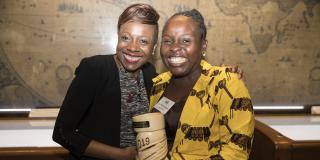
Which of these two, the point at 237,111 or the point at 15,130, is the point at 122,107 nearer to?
the point at 237,111

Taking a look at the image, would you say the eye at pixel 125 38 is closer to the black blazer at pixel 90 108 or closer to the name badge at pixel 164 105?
the black blazer at pixel 90 108

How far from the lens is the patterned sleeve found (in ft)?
4.20

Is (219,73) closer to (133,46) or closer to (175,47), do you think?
(175,47)

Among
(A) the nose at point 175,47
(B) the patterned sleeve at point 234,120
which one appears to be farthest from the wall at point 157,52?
(B) the patterned sleeve at point 234,120

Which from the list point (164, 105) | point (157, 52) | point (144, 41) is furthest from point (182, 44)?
point (157, 52)

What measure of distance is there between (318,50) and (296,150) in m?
1.19

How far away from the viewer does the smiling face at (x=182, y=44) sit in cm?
146


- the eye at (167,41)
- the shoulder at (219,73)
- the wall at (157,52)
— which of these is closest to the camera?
the shoulder at (219,73)

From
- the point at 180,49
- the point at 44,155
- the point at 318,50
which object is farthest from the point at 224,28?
the point at 44,155

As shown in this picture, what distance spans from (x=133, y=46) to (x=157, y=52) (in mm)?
1219

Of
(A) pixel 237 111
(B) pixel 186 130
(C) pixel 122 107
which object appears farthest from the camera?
(C) pixel 122 107

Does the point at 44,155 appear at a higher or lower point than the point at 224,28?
lower

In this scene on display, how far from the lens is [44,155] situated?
2135 mm

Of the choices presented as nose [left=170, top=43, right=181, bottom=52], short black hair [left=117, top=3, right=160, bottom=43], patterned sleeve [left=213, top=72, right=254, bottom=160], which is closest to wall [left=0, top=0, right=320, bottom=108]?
short black hair [left=117, top=3, right=160, bottom=43]
